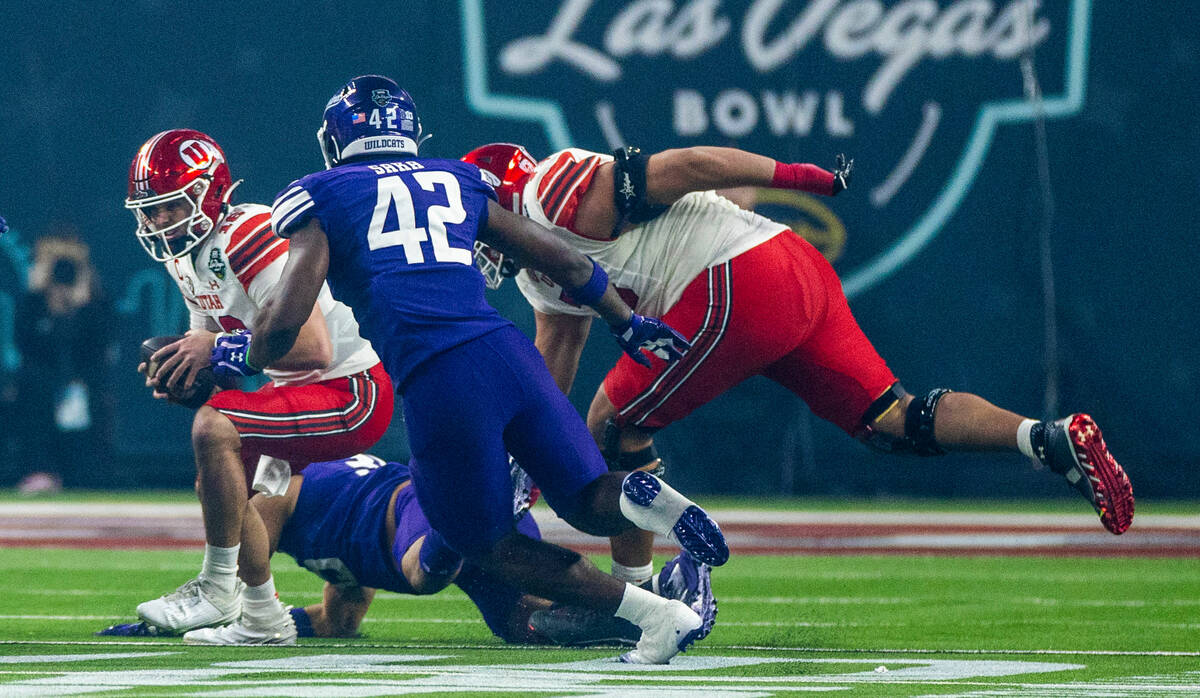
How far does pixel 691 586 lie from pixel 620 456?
60 cm

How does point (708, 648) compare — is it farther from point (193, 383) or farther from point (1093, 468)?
point (193, 383)

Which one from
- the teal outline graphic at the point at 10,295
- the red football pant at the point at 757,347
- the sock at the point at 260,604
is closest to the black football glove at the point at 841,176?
the red football pant at the point at 757,347

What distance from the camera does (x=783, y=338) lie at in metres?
4.89

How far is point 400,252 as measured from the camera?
4234 mm

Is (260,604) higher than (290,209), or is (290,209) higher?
(290,209)

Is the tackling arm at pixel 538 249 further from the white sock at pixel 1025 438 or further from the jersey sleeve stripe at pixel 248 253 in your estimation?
the white sock at pixel 1025 438

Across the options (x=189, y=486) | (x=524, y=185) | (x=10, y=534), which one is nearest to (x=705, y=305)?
(x=524, y=185)

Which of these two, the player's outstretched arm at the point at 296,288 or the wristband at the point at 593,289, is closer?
the player's outstretched arm at the point at 296,288

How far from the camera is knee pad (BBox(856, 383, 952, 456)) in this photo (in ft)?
15.9

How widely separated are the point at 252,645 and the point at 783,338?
5.34ft

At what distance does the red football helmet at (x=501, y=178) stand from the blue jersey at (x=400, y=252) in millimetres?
573

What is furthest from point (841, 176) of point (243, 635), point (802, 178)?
point (243, 635)

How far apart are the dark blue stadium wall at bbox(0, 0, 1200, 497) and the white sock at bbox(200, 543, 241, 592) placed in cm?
621

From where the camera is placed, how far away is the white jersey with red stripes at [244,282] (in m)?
5.20
